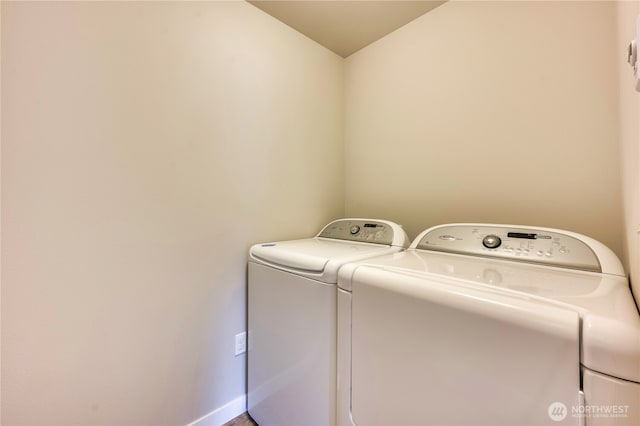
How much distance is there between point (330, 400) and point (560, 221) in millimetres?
1190

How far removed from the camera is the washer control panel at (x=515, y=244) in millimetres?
844

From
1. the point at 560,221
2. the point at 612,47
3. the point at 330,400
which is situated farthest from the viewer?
the point at 560,221

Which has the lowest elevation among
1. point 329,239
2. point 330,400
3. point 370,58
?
point 330,400

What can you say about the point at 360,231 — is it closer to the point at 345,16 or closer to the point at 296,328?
the point at 296,328

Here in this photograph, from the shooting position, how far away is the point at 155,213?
3.56 ft

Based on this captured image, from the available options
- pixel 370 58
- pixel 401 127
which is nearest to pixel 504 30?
pixel 401 127

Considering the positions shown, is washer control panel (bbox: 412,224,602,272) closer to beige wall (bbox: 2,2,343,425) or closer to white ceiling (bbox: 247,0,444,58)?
beige wall (bbox: 2,2,343,425)

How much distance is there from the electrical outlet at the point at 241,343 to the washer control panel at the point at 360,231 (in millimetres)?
711

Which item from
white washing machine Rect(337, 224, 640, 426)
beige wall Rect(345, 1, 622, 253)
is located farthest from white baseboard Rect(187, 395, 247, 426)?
beige wall Rect(345, 1, 622, 253)

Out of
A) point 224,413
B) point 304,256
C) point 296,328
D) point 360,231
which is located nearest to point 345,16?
point 360,231

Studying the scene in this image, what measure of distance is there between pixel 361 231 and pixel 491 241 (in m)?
0.64

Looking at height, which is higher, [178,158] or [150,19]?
[150,19]

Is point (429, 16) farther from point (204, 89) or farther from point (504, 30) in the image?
point (204, 89)

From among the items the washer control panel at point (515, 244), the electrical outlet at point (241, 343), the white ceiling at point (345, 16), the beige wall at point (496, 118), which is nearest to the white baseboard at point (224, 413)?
the electrical outlet at point (241, 343)
